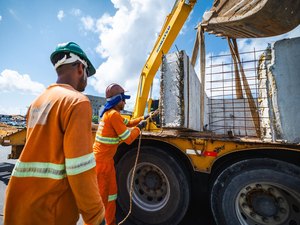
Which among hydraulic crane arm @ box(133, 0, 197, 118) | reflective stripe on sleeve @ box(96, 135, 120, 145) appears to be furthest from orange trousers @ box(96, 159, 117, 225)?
hydraulic crane arm @ box(133, 0, 197, 118)

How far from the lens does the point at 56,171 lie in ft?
3.62

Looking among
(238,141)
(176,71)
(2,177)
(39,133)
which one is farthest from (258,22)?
(2,177)

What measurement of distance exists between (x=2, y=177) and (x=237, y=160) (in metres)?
5.90

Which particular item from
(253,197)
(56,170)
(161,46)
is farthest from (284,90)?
(161,46)

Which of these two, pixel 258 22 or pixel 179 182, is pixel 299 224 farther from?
pixel 258 22

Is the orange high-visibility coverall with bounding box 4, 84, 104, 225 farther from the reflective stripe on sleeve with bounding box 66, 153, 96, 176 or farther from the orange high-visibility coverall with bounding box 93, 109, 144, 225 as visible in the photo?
the orange high-visibility coverall with bounding box 93, 109, 144, 225

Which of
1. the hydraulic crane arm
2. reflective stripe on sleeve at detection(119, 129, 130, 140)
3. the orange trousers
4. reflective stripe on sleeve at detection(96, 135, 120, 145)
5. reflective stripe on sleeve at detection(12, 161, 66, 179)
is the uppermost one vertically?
the hydraulic crane arm

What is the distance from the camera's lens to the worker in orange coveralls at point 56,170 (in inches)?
42.1

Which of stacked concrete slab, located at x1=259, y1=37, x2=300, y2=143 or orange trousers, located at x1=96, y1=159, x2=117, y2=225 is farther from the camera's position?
orange trousers, located at x1=96, y1=159, x2=117, y2=225

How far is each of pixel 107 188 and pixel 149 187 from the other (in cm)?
70

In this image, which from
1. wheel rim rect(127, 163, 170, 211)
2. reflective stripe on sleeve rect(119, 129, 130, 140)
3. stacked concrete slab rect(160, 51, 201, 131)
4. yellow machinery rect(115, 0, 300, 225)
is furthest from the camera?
wheel rim rect(127, 163, 170, 211)

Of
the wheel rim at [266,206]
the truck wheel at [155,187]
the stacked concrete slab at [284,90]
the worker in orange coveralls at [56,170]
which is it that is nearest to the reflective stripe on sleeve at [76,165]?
the worker in orange coveralls at [56,170]

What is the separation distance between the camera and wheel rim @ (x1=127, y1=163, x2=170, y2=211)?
2775 millimetres

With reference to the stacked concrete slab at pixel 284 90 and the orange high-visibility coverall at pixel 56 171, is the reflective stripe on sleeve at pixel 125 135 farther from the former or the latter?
the stacked concrete slab at pixel 284 90
